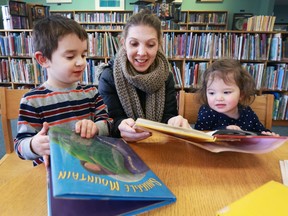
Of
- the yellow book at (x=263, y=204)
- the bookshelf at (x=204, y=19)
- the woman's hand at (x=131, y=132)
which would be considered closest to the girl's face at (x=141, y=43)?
the woman's hand at (x=131, y=132)

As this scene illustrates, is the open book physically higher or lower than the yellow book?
higher

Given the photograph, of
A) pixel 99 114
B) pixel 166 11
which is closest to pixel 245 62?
pixel 166 11

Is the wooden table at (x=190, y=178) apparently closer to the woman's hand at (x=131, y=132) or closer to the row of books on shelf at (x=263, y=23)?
the woman's hand at (x=131, y=132)

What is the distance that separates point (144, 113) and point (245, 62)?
2.24 metres

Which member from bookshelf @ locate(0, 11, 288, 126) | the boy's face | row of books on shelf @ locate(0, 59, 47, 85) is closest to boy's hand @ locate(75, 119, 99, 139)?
the boy's face

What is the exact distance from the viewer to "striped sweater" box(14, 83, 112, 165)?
729 mm

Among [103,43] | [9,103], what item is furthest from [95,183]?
[103,43]

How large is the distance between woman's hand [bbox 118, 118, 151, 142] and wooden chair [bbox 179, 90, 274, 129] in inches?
17.7

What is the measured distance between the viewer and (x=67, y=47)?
2.50 ft

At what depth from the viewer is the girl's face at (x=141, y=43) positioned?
107 centimetres

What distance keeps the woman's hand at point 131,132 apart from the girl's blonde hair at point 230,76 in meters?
0.52

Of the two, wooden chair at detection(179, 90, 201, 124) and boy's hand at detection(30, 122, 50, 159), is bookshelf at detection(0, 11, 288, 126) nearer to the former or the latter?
wooden chair at detection(179, 90, 201, 124)

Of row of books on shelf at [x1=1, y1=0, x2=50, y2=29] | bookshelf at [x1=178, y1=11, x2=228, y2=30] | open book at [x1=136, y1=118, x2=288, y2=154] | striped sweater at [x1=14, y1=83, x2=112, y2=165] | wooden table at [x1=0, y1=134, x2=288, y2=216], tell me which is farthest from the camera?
bookshelf at [x1=178, y1=11, x2=228, y2=30]

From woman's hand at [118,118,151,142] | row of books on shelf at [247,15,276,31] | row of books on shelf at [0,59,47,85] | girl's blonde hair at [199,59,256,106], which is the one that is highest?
row of books on shelf at [247,15,276,31]
